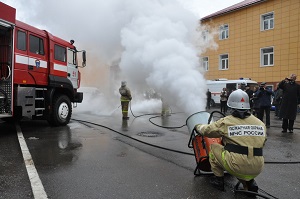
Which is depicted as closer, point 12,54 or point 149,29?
point 12,54

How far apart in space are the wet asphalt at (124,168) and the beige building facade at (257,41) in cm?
1331

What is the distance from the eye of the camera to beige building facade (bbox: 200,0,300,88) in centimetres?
2034

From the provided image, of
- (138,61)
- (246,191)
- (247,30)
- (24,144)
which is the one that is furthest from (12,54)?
(247,30)

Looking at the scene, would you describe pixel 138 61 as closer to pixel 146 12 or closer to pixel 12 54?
pixel 146 12

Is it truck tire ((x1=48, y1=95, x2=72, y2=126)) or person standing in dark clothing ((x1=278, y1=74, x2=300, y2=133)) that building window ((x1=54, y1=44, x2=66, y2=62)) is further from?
person standing in dark clothing ((x1=278, y1=74, x2=300, y2=133))

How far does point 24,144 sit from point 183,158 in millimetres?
3567

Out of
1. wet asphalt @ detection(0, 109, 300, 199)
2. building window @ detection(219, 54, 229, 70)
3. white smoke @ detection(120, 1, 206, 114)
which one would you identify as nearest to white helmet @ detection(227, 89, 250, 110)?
wet asphalt @ detection(0, 109, 300, 199)

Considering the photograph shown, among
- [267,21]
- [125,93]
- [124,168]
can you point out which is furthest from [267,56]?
[124,168]

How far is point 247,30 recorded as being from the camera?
23.3 meters

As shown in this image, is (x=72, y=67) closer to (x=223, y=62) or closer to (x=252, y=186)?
(x=252, y=186)

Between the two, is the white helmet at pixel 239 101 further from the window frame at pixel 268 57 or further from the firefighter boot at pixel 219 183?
the window frame at pixel 268 57

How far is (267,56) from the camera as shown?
873 inches

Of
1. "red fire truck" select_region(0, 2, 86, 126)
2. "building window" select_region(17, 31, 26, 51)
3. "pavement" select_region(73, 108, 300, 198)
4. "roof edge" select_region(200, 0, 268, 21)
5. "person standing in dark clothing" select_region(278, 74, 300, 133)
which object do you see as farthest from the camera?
"roof edge" select_region(200, 0, 268, 21)

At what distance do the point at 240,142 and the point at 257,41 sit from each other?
21.0 meters
